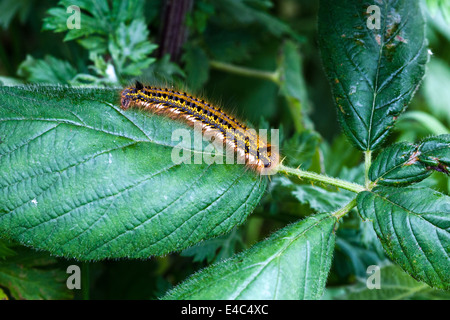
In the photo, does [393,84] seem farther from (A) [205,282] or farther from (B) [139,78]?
(B) [139,78]

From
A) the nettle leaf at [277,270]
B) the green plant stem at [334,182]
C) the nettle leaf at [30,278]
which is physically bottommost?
the nettle leaf at [30,278]

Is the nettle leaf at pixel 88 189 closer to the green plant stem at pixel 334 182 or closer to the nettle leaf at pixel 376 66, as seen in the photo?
the green plant stem at pixel 334 182

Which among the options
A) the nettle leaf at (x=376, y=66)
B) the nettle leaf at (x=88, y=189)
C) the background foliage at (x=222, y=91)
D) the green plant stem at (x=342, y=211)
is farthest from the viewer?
the background foliage at (x=222, y=91)

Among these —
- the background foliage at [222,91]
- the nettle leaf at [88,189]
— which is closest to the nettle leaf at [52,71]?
the background foliage at [222,91]

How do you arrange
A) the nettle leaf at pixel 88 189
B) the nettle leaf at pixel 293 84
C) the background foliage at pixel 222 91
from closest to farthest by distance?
the nettle leaf at pixel 88 189 → the background foliage at pixel 222 91 → the nettle leaf at pixel 293 84

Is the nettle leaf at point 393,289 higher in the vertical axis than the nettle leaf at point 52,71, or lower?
lower

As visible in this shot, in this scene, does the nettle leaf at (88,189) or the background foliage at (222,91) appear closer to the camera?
the nettle leaf at (88,189)

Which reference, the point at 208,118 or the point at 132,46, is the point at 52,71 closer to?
the point at 132,46
